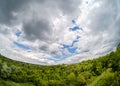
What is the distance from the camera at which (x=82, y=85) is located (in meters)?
189

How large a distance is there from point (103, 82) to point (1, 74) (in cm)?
13351

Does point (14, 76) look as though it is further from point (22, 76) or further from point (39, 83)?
point (39, 83)

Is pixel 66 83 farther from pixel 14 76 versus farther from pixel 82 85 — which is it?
pixel 14 76

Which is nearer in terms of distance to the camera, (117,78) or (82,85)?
(117,78)

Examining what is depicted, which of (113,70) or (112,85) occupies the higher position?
(113,70)

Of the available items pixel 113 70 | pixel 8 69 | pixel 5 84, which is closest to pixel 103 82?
pixel 113 70

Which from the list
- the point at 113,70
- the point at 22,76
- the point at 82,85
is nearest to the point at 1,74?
the point at 22,76

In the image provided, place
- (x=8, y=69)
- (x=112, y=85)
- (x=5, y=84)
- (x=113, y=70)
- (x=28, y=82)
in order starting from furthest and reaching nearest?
(x=28, y=82)
(x=8, y=69)
(x=5, y=84)
(x=113, y=70)
(x=112, y=85)

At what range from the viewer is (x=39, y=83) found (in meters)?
191

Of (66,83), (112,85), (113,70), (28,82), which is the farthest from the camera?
(66,83)

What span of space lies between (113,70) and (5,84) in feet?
409

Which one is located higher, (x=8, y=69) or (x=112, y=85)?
(x=8, y=69)

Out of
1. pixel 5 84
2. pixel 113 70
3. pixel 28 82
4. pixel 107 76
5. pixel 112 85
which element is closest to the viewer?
pixel 112 85

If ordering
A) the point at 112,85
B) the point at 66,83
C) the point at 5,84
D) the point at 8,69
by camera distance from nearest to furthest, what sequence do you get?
the point at 112,85 → the point at 5,84 → the point at 8,69 → the point at 66,83
